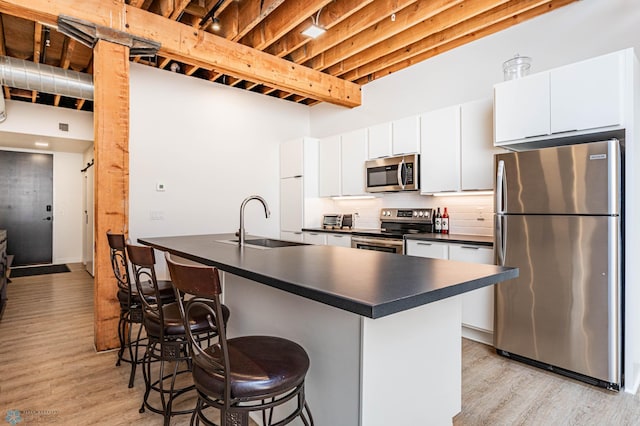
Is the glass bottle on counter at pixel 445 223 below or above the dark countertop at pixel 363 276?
above

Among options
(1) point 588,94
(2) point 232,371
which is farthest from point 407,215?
(2) point 232,371

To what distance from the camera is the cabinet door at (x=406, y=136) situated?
4047 mm

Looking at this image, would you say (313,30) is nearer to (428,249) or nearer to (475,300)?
(428,249)

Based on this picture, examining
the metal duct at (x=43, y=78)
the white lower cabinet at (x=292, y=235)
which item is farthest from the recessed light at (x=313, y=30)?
the metal duct at (x=43, y=78)

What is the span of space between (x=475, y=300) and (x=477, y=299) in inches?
0.9

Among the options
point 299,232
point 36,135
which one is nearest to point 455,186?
point 299,232

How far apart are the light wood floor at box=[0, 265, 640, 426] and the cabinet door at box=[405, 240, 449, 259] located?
840 mm

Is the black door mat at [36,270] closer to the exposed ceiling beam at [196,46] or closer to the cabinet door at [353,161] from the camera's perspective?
the exposed ceiling beam at [196,46]

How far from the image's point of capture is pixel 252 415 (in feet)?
6.83

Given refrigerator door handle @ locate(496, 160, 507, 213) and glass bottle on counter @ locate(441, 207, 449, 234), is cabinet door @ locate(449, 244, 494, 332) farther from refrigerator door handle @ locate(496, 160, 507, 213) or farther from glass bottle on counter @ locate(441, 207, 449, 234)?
glass bottle on counter @ locate(441, 207, 449, 234)

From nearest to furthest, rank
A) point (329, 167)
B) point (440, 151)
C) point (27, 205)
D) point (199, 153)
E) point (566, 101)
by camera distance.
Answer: point (566, 101), point (440, 151), point (199, 153), point (329, 167), point (27, 205)

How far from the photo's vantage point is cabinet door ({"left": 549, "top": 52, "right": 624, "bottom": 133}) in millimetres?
2443

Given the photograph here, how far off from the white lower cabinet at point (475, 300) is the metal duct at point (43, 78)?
14.8ft

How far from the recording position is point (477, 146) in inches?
139
